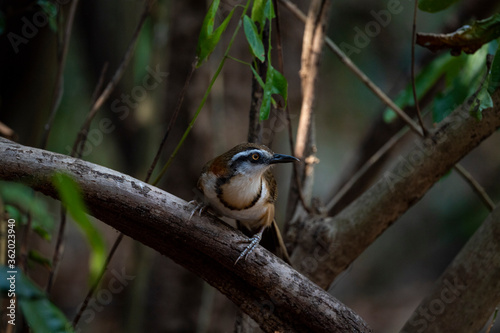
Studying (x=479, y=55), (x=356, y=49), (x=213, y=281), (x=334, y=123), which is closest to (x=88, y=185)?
(x=213, y=281)

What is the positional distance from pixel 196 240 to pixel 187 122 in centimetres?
227

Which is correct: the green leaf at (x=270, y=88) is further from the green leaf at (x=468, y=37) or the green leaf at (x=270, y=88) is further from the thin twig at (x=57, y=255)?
the thin twig at (x=57, y=255)

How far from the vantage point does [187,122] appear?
4.11 m

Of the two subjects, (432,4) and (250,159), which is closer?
(432,4)

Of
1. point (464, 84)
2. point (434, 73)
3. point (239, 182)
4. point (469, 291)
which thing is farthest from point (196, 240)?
point (434, 73)

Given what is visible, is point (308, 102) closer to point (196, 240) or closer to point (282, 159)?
point (282, 159)

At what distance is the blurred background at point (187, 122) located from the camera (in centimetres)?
399

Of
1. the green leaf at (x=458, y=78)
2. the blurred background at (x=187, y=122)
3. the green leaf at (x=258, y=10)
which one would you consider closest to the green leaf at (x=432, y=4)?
the green leaf at (x=458, y=78)

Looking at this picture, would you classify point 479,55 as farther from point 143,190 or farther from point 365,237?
point 143,190

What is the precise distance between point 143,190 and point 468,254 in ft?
5.11

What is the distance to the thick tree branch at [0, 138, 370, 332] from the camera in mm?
1828

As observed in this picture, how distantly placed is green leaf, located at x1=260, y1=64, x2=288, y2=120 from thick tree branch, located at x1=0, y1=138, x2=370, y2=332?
1.63 ft

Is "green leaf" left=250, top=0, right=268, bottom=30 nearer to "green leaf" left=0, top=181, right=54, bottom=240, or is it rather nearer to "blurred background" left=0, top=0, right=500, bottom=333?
"blurred background" left=0, top=0, right=500, bottom=333

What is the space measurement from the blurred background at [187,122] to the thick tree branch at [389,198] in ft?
1.73
